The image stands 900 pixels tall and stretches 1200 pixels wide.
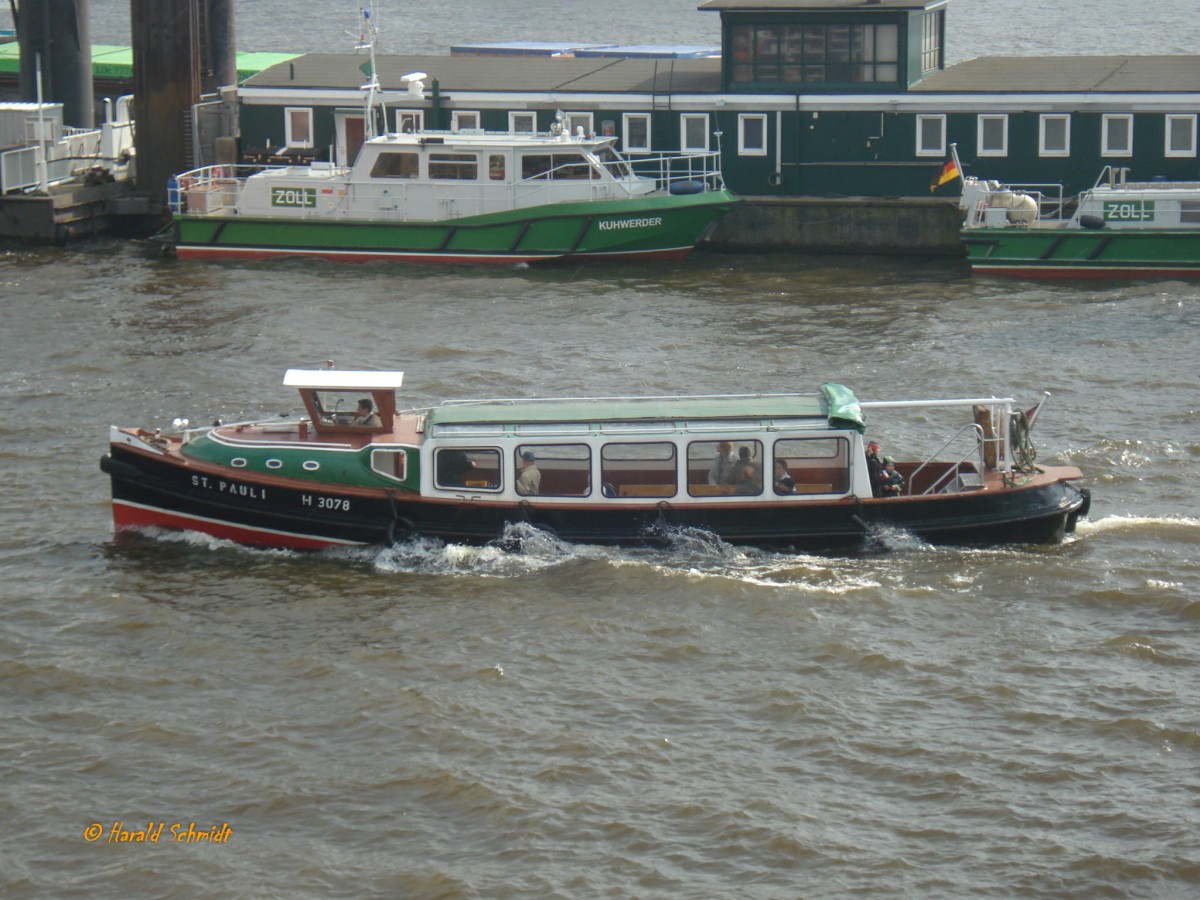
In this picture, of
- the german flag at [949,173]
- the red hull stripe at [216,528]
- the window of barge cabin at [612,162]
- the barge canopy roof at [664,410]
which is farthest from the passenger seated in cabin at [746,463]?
the window of barge cabin at [612,162]

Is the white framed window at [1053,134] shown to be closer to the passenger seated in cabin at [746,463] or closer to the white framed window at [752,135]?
the white framed window at [752,135]

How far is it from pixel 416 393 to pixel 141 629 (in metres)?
10.1

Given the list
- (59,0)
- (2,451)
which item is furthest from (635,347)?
(59,0)

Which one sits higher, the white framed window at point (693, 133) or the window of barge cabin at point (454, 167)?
the white framed window at point (693, 133)

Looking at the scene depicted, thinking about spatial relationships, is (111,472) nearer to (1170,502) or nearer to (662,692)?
(662,692)

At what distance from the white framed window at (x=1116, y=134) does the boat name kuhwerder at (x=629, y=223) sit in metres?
10.1

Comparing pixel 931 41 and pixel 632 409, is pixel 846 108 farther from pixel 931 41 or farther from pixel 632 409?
pixel 632 409

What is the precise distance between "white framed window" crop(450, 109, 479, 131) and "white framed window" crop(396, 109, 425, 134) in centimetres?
74

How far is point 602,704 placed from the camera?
61.5 feet

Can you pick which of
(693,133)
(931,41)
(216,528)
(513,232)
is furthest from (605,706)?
(931,41)

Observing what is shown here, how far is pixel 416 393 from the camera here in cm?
2991

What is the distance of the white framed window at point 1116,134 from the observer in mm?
40125

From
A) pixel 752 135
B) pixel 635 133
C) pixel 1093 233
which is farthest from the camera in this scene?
pixel 635 133

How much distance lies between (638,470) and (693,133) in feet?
71.9
